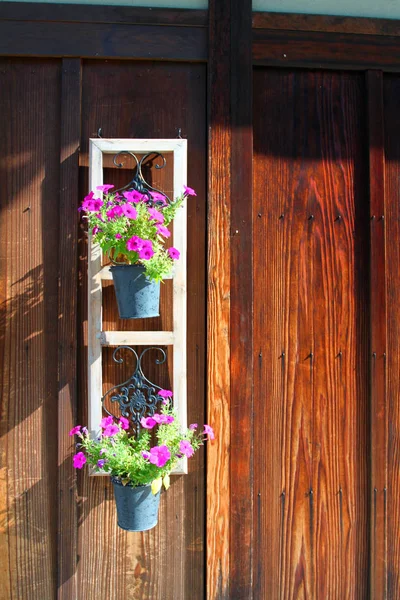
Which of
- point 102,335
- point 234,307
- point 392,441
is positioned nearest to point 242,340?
point 234,307

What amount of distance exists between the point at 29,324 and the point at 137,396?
59 cm

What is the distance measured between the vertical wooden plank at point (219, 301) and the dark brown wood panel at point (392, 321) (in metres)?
0.78

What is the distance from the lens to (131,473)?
2045 millimetres

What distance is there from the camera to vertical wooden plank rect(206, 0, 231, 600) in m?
2.31

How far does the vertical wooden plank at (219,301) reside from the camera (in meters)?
2.31

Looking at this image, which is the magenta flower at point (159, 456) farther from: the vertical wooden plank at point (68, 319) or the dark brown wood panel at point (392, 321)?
the dark brown wood panel at point (392, 321)

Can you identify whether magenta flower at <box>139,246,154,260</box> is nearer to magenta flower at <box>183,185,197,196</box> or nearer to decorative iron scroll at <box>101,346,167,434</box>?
magenta flower at <box>183,185,197,196</box>

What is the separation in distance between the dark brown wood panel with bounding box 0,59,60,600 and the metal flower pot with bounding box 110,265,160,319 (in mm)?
428

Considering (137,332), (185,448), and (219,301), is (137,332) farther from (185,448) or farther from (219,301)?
(185,448)

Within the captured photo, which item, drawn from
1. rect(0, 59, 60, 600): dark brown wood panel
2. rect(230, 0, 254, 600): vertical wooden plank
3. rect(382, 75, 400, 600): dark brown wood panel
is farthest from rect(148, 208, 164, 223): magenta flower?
rect(382, 75, 400, 600): dark brown wood panel

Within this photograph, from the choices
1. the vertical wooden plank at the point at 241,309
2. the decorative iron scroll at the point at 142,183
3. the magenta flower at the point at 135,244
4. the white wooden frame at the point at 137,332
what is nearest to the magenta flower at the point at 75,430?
the white wooden frame at the point at 137,332

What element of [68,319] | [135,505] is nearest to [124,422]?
[135,505]

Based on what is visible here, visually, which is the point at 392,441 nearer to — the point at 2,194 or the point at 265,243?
the point at 265,243

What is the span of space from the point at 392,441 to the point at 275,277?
3.15ft
